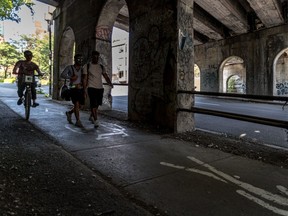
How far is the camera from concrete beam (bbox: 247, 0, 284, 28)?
496 inches

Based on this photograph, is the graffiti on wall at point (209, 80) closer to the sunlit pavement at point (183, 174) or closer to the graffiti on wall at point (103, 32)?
the graffiti on wall at point (103, 32)

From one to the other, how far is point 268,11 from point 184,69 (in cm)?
1141

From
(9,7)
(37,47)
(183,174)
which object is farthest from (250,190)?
(37,47)

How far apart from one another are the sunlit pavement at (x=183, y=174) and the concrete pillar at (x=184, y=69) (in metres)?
0.84

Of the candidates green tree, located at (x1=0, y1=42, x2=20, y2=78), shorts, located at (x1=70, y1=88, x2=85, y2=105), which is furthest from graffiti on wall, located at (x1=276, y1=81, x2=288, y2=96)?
green tree, located at (x1=0, y1=42, x2=20, y2=78)

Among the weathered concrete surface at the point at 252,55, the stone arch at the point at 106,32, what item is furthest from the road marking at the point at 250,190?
the weathered concrete surface at the point at 252,55

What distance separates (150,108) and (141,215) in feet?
13.2

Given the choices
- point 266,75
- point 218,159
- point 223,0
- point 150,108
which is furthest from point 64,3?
point 266,75

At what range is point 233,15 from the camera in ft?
48.1

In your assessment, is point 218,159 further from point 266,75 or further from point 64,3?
point 266,75

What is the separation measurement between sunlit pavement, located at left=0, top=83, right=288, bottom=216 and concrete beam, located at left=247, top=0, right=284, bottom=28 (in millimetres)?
11426

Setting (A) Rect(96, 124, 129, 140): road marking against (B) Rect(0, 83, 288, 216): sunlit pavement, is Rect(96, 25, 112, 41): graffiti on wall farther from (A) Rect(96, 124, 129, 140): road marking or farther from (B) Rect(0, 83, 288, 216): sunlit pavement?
(B) Rect(0, 83, 288, 216): sunlit pavement

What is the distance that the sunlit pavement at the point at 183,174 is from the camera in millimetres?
2289

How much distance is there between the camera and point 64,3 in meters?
12.2
